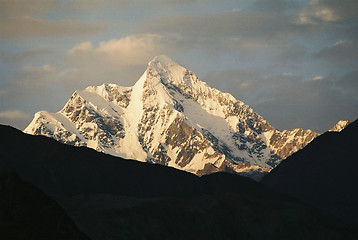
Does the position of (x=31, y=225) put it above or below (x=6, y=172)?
below

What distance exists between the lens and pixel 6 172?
14412 centimetres

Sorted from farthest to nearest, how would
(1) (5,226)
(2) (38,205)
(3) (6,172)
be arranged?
(3) (6,172) < (2) (38,205) < (1) (5,226)


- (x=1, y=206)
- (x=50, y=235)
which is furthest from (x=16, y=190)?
(x=50, y=235)

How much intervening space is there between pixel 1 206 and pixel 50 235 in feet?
41.0

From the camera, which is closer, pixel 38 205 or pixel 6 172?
pixel 38 205

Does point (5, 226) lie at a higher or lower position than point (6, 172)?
lower

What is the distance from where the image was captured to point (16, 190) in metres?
139

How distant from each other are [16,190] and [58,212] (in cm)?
984

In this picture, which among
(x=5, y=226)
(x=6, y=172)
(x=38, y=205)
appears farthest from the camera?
(x=6, y=172)

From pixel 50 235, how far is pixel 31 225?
4365mm

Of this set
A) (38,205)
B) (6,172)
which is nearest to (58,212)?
(38,205)

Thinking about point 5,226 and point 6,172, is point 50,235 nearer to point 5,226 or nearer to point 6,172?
point 5,226

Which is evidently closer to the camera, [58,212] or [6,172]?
[58,212]

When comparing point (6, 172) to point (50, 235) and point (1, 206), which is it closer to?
point (1, 206)
